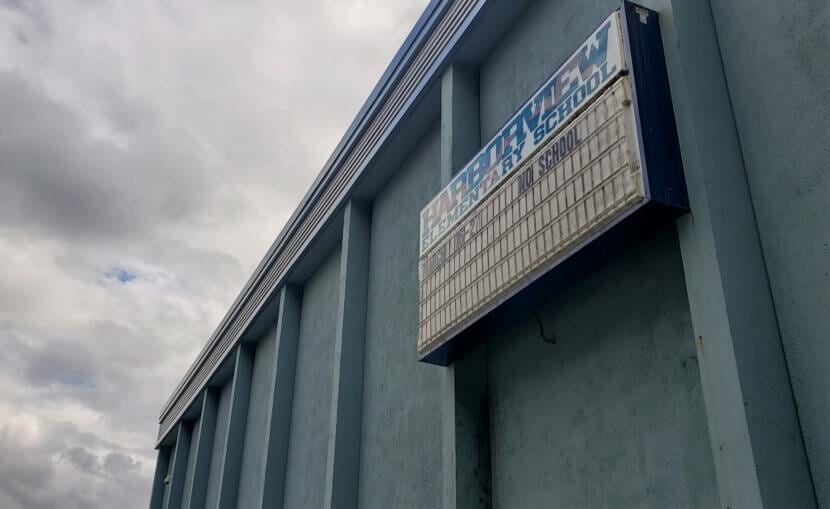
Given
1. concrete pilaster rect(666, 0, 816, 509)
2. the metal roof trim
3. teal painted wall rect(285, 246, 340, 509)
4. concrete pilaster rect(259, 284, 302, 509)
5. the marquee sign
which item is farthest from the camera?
concrete pilaster rect(259, 284, 302, 509)

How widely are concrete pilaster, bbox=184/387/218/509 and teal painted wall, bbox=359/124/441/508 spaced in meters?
11.5

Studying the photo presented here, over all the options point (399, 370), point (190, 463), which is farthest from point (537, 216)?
point (190, 463)

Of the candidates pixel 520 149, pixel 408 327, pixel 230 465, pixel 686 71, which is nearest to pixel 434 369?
pixel 408 327

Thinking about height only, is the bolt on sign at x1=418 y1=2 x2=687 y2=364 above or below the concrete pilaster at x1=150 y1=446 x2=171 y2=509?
below

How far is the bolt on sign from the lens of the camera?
5617mm

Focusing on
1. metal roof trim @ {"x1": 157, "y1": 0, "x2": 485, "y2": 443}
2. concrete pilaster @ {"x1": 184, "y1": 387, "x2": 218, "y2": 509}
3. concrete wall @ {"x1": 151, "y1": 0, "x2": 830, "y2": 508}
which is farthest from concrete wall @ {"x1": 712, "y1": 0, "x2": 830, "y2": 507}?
concrete pilaster @ {"x1": 184, "y1": 387, "x2": 218, "y2": 509}

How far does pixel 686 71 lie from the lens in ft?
19.0

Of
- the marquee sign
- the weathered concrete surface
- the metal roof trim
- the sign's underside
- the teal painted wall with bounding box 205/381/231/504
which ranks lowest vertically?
the weathered concrete surface

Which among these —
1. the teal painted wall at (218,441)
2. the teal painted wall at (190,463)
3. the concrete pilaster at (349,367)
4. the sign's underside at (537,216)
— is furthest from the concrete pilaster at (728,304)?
the teal painted wall at (190,463)

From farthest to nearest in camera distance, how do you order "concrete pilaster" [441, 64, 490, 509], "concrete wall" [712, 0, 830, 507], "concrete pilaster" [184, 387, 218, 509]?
"concrete pilaster" [184, 387, 218, 509]
"concrete pilaster" [441, 64, 490, 509]
"concrete wall" [712, 0, 830, 507]

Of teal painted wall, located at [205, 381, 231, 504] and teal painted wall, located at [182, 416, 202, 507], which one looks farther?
teal painted wall, located at [182, 416, 202, 507]

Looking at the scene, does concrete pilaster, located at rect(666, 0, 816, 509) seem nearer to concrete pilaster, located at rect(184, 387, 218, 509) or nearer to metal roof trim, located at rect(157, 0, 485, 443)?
metal roof trim, located at rect(157, 0, 485, 443)

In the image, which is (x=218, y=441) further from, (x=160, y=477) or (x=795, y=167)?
(x=795, y=167)

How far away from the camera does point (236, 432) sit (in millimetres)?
18109
